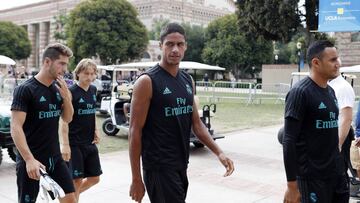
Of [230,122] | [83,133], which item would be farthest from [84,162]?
[230,122]

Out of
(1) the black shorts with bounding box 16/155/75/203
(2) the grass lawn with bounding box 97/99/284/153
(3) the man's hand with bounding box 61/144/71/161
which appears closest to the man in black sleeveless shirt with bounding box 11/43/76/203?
(1) the black shorts with bounding box 16/155/75/203

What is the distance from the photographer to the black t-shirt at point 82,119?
16.0ft

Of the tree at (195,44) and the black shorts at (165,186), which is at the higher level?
the tree at (195,44)

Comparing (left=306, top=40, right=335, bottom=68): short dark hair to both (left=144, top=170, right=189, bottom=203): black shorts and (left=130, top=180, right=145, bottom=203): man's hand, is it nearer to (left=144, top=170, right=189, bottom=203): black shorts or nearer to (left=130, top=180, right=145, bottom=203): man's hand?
(left=144, top=170, right=189, bottom=203): black shorts

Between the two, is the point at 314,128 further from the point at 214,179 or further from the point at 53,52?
the point at 214,179

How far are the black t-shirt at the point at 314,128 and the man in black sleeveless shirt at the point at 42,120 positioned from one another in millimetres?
1969

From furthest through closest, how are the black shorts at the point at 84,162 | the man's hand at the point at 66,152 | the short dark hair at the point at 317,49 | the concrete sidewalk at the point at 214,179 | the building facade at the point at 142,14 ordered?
1. the building facade at the point at 142,14
2. the concrete sidewalk at the point at 214,179
3. the black shorts at the point at 84,162
4. the man's hand at the point at 66,152
5. the short dark hair at the point at 317,49

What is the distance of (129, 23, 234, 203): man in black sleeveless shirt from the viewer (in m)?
3.03

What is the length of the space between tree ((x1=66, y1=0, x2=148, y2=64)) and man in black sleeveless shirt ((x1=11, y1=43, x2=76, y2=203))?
43892 millimetres

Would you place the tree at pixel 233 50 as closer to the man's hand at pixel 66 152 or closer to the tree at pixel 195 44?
the tree at pixel 195 44

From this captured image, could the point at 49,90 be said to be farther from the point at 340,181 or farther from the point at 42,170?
the point at 340,181

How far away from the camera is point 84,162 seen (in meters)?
4.94

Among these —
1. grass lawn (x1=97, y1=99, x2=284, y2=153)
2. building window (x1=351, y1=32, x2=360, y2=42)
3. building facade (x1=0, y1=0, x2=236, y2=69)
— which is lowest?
grass lawn (x1=97, y1=99, x2=284, y2=153)

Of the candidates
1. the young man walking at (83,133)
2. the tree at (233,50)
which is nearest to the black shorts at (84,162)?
the young man walking at (83,133)
